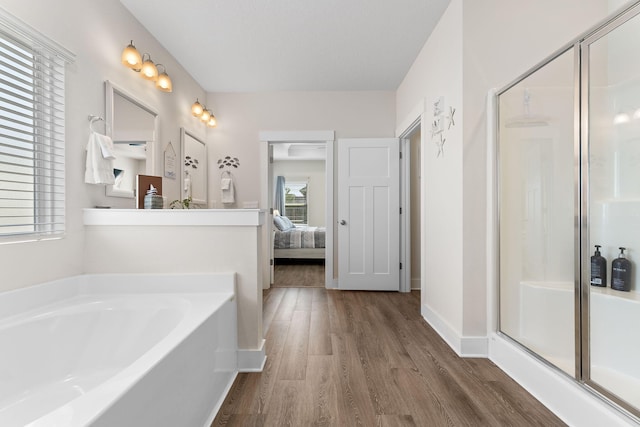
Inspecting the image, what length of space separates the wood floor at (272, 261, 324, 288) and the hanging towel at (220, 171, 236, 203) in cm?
128

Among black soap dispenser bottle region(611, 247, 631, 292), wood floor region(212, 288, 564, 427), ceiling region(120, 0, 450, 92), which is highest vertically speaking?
ceiling region(120, 0, 450, 92)

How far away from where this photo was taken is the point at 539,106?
1874 mm

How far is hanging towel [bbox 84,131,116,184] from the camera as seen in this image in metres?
1.89

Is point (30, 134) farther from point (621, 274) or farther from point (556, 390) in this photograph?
point (621, 274)

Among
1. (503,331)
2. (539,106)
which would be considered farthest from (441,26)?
(503,331)

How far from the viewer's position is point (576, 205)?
1.53m

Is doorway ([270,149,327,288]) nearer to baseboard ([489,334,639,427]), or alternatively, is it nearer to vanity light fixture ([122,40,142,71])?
baseboard ([489,334,639,427])

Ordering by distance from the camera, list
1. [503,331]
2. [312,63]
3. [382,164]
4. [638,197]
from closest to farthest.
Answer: [638,197]
[503,331]
[312,63]
[382,164]

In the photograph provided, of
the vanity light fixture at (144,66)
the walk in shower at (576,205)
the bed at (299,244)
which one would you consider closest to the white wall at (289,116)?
the vanity light fixture at (144,66)

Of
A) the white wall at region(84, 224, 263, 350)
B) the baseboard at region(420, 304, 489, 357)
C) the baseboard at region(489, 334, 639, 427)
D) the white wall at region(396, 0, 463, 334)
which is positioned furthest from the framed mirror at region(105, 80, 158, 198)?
the baseboard at region(489, 334, 639, 427)

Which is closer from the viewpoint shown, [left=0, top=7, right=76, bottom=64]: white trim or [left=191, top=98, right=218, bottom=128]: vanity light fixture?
[left=0, top=7, right=76, bottom=64]: white trim

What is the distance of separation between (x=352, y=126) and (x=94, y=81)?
2.74 m

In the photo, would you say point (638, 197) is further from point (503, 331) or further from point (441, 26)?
point (441, 26)

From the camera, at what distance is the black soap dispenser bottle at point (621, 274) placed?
67.4 inches
